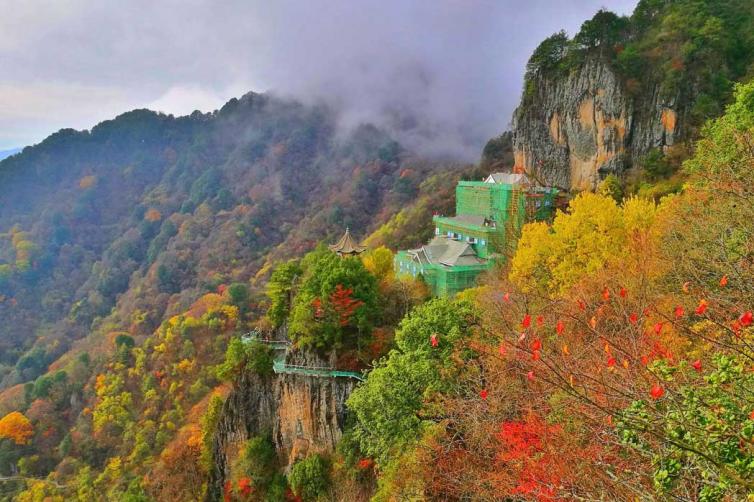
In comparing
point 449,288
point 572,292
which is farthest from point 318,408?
point 572,292

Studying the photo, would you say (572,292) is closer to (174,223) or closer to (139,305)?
(139,305)

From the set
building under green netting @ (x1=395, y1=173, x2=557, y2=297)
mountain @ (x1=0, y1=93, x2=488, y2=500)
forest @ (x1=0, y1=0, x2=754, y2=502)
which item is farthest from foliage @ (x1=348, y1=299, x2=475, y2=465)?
building under green netting @ (x1=395, y1=173, x2=557, y2=297)

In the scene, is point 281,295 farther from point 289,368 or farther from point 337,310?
point 337,310

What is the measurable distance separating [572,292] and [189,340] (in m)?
39.6

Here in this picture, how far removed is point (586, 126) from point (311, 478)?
25.9 m

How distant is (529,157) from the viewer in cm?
3444

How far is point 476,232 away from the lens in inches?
1001

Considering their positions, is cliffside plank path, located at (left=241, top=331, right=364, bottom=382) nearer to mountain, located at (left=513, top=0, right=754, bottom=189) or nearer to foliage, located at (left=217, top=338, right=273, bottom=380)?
foliage, located at (left=217, top=338, right=273, bottom=380)

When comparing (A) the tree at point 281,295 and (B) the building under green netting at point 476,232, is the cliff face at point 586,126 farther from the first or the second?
(A) the tree at point 281,295

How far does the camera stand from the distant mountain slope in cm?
6800

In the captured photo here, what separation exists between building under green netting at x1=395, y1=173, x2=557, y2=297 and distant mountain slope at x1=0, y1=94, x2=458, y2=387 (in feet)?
73.3

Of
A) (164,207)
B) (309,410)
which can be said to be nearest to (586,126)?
(309,410)

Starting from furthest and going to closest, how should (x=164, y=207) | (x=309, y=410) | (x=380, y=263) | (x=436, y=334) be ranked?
1. (x=164, y=207)
2. (x=380, y=263)
3. (x=309, y=410)
4. (x=436, y=334)

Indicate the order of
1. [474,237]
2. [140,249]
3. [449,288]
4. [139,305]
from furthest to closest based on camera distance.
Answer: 1. [140,249]
2. [139,305]
3. [474,237]
4. [449,288]
